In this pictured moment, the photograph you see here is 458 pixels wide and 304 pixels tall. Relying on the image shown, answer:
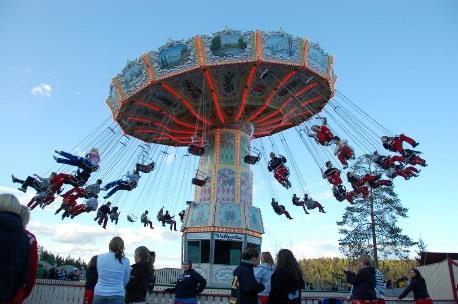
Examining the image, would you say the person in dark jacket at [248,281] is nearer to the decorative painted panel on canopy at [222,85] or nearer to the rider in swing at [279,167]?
the rider in swing at [279,167]

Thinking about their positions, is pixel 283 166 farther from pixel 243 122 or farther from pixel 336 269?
pixel 336 269

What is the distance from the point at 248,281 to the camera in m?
5.06

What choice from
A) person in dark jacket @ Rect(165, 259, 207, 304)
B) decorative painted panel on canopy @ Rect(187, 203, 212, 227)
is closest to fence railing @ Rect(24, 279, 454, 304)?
person in dark jacket @ Rect(165, 259, 207, 304)

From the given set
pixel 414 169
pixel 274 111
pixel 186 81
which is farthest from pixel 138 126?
pixel 414 169

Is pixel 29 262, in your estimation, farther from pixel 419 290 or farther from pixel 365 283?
pixel 419 290

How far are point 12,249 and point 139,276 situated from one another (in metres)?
3.67

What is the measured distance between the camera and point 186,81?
19.9 m

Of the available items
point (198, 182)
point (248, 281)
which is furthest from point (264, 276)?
point (198, 182)

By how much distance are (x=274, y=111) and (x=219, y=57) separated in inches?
230

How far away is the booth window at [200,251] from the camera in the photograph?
20.3 metres

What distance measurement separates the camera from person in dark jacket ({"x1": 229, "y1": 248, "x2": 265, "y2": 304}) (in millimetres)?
5027

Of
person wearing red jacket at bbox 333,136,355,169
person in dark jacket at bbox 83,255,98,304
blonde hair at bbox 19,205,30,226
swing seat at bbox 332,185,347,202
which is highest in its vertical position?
person wearing red jacket at bbox 333,136,355,169

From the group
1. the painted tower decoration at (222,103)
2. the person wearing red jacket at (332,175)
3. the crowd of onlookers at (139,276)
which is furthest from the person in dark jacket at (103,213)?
the crowd of onlookers at (139,276)

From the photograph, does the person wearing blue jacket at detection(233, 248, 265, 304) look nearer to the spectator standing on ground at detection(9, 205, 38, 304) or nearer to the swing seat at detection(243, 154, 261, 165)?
the spectator standing on ground at detection(9, 205, 38, 304)
